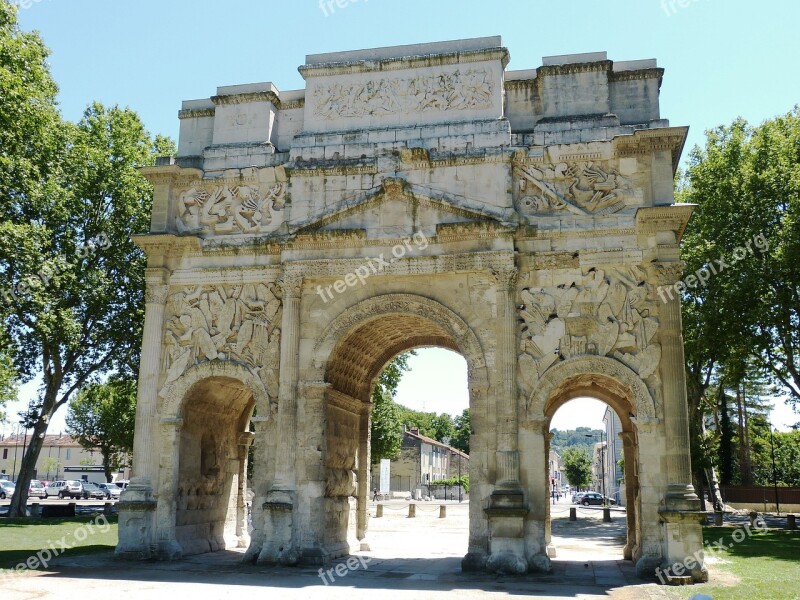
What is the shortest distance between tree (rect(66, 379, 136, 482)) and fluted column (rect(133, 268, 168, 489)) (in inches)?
694

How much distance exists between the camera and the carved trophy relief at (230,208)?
18.1m

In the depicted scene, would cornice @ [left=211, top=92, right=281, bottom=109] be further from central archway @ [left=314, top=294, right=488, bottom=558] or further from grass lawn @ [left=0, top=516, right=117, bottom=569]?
grass lawn @ [left=0, top=516, right=117, bottom=569]

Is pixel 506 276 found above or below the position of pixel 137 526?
above

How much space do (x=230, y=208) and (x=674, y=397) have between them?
1092 centimetres

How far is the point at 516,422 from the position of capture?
15.6 m

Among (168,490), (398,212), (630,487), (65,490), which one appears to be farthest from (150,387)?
(65,490)

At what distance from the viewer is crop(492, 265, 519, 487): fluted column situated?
50.4 feet

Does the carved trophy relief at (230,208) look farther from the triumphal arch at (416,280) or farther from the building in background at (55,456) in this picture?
the building in background at (55,456)

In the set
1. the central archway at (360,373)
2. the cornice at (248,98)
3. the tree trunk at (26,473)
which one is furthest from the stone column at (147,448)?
the tree trunk at (26,473)

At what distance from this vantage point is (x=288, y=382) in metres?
16.7

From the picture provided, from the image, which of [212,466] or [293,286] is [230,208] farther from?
[212,466]

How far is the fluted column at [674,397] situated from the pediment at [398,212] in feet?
11.8

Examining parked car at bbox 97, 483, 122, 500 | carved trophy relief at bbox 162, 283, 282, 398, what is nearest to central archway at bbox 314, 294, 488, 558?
carved trophy relief at bbox 162, 283, 282, 398

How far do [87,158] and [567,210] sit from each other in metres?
18.9
